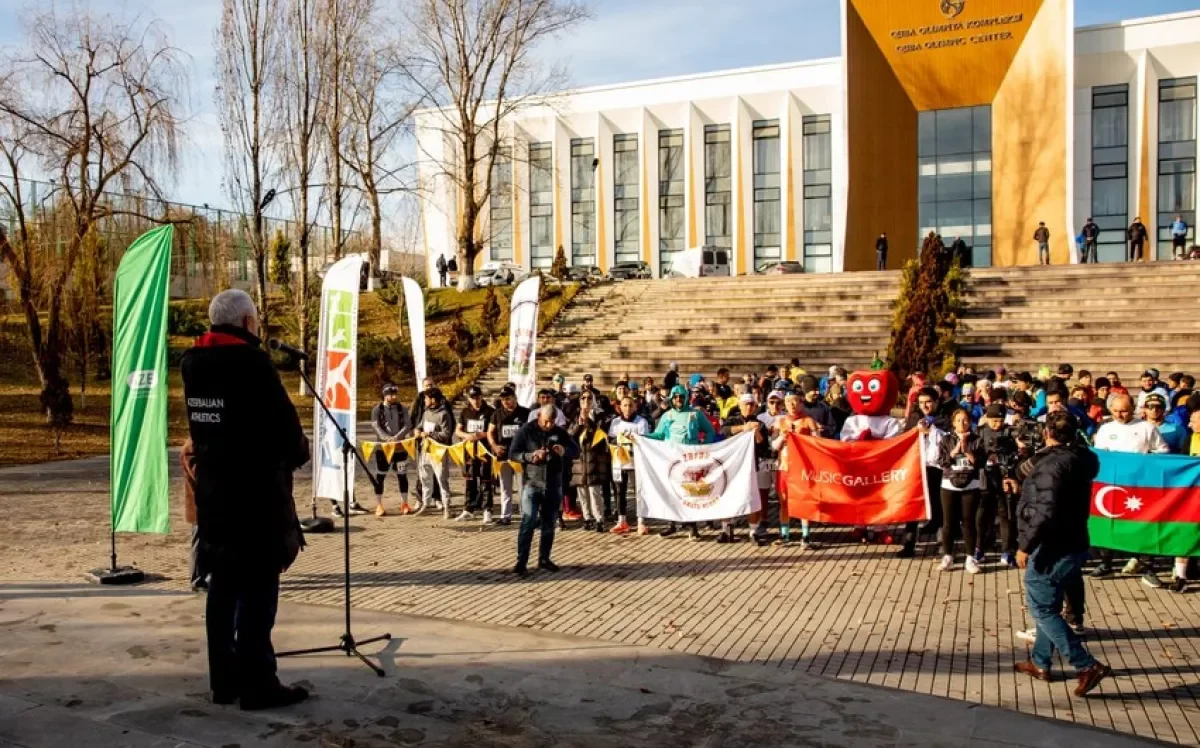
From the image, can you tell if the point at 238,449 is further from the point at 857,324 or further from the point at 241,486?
the point at 857,324

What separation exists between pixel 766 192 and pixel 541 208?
12897 millimetres

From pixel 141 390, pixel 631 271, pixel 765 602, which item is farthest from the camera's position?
pixel 631 271

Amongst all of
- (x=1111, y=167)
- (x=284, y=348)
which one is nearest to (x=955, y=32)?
(x=1111, y=167)

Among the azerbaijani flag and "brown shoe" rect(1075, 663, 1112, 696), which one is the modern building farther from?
"brown shoe" rect(1075, 663, 1112, 696)

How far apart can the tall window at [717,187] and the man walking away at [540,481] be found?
4141cm

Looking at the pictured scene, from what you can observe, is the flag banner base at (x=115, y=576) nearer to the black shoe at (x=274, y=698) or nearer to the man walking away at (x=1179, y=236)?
the black shoe at (x=274, y=698)

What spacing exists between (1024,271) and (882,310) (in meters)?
4.64

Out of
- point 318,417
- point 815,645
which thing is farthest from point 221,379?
point 318,417

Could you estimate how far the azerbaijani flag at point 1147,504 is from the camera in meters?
9.09

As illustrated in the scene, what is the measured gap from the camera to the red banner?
35.6ft

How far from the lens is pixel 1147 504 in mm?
9281

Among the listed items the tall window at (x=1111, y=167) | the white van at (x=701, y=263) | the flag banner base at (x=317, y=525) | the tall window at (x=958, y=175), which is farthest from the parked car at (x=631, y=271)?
the flag banner base at (x=317, y=525)

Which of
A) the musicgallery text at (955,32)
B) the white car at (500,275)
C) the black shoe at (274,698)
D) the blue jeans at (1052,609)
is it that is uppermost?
the musicgallery text at (955,32)

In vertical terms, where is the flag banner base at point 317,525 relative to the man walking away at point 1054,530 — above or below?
below
